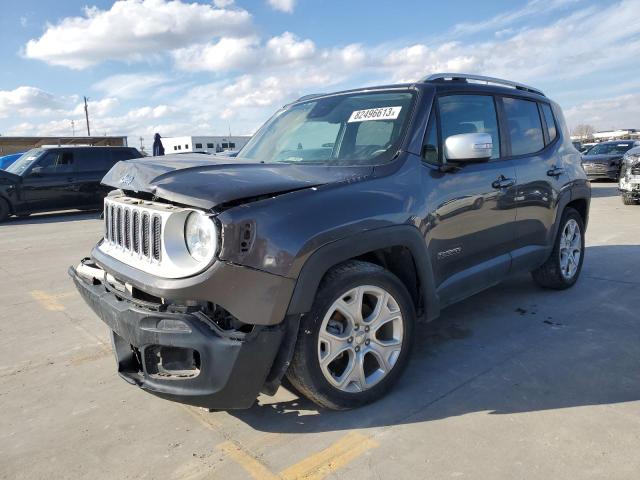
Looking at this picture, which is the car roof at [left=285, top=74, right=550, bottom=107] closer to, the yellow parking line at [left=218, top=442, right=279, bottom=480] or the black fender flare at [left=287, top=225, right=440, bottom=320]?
the black fender flare at [left=287, top=225, right=440, bottom=320]

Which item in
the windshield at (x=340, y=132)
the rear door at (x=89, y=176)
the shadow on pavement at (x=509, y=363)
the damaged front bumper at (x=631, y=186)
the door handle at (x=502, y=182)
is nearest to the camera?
the shadow on pavement at (x=509, y=363)

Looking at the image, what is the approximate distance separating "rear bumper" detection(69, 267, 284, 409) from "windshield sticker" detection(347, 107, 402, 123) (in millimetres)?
1666

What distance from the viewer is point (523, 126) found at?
4344 millimetres

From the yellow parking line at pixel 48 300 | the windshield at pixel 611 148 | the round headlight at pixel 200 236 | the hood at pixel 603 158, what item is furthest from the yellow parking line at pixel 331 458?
the windshield at pixel 611 148

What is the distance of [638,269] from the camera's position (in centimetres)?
567

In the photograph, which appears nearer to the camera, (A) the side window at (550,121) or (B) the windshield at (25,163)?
(A) the side window at (550,121)

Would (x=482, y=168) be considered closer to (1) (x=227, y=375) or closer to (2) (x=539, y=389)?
(2) (x=539, y=389)

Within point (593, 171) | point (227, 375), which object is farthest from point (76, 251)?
point (593, 171)

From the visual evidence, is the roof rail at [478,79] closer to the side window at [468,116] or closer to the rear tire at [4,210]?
the side window at [468,116]

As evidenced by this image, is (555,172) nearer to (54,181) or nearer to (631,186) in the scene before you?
(631,186)

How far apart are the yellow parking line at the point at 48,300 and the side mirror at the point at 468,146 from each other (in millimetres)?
4021

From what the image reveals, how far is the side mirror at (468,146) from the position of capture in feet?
Result: 10.1

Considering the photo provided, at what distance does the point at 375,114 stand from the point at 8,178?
12.0m

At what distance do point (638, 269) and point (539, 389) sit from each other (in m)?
3.51
